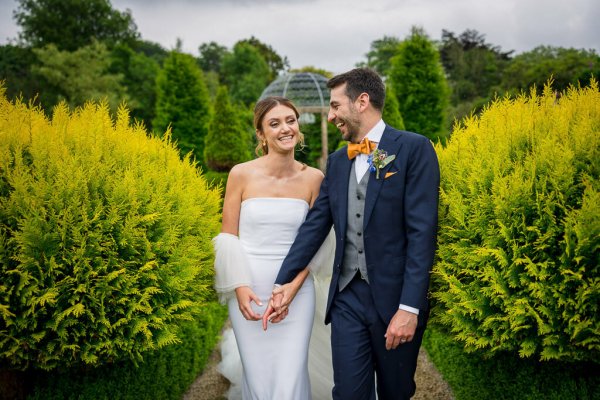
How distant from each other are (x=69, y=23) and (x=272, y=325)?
154 ft

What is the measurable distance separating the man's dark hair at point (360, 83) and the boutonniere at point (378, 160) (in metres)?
0.41

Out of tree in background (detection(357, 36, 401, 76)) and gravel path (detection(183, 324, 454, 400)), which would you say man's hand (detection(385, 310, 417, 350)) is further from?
tree in background (detection(357, 36, 401, 76))

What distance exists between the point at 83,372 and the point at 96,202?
4.31 feet

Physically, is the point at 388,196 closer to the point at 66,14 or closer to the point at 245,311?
the point at 245,311

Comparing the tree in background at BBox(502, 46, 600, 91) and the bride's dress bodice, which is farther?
the tree in background at BBox(502, 46, 600, 91)

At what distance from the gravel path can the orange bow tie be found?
10.4 ft

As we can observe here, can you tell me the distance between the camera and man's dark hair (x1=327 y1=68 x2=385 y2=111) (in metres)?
3.21

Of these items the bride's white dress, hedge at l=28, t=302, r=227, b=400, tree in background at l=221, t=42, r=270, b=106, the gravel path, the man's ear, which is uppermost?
tree in background at l=221, t=42, r=270, b=106

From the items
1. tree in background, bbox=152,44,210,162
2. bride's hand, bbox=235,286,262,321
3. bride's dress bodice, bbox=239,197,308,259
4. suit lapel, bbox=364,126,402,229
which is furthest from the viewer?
tree in background, bbox=152,44,210,162

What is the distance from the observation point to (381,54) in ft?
150

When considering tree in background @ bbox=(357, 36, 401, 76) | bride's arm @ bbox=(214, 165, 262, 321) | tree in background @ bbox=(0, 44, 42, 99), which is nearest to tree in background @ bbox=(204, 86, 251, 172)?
bride's arm @ bbox=(214, 165, 262, 321)

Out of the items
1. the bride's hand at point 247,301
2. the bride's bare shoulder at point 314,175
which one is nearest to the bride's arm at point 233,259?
the bride's hand at point 247,301

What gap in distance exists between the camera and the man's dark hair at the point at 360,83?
126 inches

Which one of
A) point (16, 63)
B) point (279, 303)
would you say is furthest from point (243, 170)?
point (16, 63)
